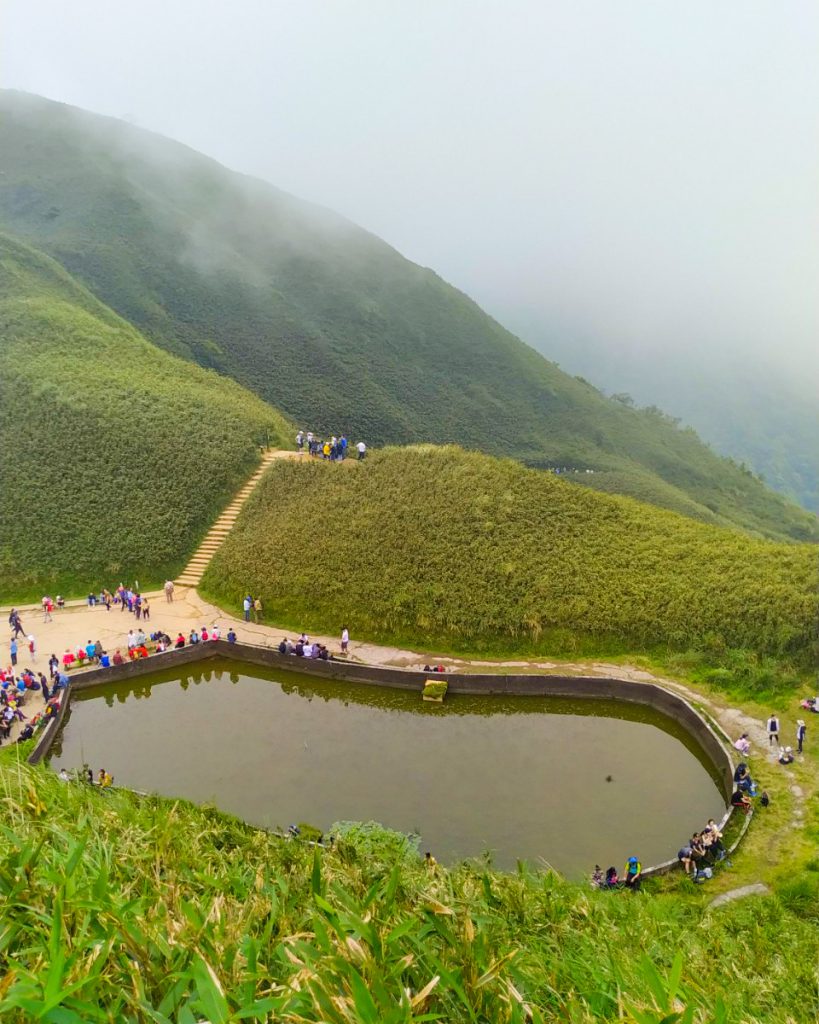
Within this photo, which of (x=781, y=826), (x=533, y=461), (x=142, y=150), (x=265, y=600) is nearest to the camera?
(x=781, y=826)

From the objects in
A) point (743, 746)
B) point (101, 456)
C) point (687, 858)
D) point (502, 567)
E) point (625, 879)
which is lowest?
point (625, 879)

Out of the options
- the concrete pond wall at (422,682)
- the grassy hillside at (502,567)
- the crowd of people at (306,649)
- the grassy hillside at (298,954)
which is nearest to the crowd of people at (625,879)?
the concrete pond wall at (422,682)

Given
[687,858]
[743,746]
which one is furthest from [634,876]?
[743,746]

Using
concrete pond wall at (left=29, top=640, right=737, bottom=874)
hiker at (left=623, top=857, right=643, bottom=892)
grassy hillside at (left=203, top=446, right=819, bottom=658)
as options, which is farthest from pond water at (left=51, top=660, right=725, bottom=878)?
grassy hillside at (left=203, top=446, right=819, bottom=658)

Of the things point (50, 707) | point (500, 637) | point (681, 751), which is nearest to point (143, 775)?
point (50, 707)

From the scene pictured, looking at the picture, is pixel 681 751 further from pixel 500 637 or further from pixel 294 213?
pixel 294 213

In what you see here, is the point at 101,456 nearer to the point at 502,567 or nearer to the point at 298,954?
the point at 502,567

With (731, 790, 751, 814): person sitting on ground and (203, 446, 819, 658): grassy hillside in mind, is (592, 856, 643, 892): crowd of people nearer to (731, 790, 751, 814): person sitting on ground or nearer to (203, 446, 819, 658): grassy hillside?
(731, 790, 751, 814): person sitting on ground
